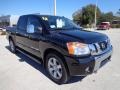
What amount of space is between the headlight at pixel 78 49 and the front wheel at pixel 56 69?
421 millimetres

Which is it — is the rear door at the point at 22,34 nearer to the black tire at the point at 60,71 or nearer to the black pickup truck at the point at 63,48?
the black pickup truck at the point at 63,48

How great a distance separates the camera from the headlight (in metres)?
3.97

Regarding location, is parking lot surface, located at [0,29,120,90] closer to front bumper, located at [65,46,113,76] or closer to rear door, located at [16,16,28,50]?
front bumper, located at [65,46,113,76]

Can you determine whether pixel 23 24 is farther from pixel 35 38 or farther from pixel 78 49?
pixel 78 49

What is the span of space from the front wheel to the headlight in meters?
0.42

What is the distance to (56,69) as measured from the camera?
4.55 m

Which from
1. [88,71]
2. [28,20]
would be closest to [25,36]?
[28,20]

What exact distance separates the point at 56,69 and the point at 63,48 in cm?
73

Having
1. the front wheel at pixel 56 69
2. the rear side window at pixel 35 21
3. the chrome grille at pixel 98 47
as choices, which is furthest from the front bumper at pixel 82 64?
the rear side window at pixel 35 21

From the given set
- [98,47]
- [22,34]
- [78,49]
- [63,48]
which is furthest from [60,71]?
[22,34]

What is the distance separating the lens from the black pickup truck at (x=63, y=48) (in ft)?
13.0

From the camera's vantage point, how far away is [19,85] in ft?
14.7

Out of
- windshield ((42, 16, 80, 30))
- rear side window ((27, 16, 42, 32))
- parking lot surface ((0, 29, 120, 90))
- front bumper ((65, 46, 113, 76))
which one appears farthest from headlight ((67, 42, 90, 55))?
rear side window ((27, 16, 42, 32))

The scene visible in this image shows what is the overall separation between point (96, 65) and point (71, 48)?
28.2 inches
